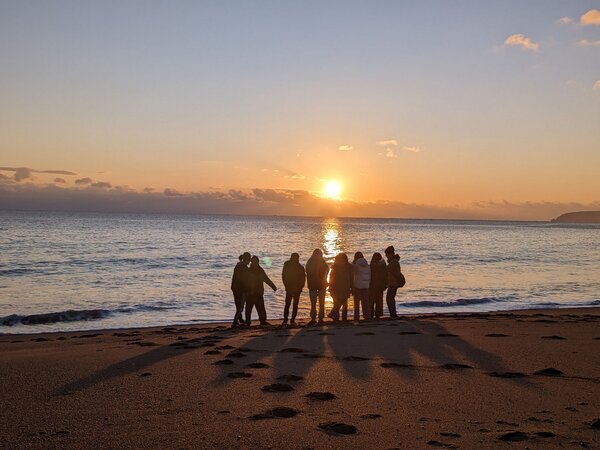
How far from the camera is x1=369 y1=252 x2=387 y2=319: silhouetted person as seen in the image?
16078 millimetres

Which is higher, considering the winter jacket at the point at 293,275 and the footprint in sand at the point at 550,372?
the winter jacket at the point at 293,275

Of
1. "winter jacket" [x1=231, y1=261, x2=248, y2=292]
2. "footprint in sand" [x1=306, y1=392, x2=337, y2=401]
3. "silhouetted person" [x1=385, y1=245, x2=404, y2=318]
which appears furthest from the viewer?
"silhouetted person" [x1=385, y1=245, x2=404, y2=318]

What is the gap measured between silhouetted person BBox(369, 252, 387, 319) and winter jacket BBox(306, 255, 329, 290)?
1467 mm

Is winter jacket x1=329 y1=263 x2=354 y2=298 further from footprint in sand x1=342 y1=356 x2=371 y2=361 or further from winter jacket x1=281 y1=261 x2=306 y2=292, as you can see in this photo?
footprint in sand x1=342 y1=356 x2=371 y2=361

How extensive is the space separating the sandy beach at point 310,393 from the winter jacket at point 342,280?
437cm

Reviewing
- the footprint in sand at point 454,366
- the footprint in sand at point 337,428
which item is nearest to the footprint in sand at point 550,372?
the footprint in sand at point 454,366

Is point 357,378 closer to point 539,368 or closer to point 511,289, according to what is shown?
point 539,368

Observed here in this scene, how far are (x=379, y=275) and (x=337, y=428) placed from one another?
10914 millimetres

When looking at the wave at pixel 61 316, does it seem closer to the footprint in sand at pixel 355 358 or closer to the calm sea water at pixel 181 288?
the calm sea water at pixel 181 288

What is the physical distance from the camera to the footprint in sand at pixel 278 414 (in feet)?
18.9

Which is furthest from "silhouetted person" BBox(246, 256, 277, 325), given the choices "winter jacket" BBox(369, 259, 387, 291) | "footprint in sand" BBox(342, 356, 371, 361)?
"footprint in sand" BBox(342, 356, 371, 361)

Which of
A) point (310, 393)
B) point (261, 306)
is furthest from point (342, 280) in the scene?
point (310, 393)

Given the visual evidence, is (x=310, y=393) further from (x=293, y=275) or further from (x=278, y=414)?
(x=293, y=275)

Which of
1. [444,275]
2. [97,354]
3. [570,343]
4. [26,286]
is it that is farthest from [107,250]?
[570,343]
